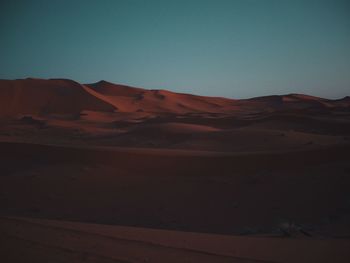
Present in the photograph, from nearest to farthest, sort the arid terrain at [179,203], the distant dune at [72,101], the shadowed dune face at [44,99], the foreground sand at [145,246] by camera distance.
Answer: the foreground sand at [145,246] → the arid terrain at [179,203] → the shadowed dune face at [44,99] → the distant dune at [72,101]

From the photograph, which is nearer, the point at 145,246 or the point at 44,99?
the point at 145,246

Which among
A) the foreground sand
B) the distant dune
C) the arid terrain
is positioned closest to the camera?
the foreground sand

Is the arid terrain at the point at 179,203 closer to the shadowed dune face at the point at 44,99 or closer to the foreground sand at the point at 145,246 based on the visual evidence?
the foreground sand at the point at 145,246

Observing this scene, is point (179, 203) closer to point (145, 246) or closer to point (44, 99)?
point (145, 246)

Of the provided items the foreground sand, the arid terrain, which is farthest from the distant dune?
the foreground sand

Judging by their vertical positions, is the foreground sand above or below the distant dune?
below

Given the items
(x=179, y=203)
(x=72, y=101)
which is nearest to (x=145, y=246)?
(x=179, y=203)

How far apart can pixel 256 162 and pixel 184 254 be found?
7732mm

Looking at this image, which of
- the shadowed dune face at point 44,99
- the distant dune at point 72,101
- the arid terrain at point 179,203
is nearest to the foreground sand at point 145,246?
the arid terrain at point 179,203

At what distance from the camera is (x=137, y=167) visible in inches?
468

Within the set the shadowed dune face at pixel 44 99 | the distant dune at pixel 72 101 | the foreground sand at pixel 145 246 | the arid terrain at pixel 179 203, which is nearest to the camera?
the foreground sand at pixel 145 246

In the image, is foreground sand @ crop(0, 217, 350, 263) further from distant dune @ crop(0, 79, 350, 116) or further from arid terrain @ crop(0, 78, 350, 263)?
distant dune @ crop(0, 79, 350, 116)

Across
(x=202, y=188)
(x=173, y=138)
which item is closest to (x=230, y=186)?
(x=202, y=188)

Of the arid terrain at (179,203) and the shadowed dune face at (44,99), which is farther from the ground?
the shadowed dune face at (44,99)
